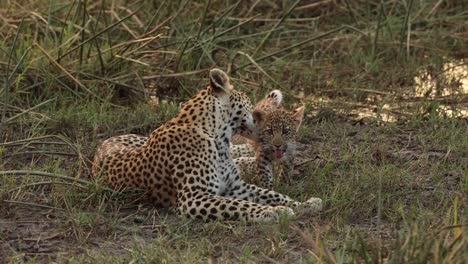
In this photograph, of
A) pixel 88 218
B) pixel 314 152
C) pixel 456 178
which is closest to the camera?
pixel 88 218

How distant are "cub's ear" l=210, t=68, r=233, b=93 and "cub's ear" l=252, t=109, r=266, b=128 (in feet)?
1.06

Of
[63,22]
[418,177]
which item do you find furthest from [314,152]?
[63,22]

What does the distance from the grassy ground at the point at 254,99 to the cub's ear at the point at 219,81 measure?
728mm

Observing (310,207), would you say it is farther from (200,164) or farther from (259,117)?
(259,117)

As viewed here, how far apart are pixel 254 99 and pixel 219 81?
6.26 ft

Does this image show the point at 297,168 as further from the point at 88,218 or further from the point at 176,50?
the point at 176,50

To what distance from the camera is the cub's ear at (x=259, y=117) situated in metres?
6.57

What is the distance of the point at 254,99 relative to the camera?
8.17 meters

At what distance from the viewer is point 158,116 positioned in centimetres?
789

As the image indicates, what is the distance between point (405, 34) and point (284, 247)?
4456 millimetres

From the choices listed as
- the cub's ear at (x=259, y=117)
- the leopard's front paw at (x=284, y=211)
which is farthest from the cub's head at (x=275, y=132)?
the leopard's front paw at (x=284, y=211)

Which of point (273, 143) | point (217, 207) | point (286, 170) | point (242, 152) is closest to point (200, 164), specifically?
point (217, 207)

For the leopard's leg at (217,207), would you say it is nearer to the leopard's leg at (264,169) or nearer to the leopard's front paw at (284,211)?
the leopard's front paw at (284,211)

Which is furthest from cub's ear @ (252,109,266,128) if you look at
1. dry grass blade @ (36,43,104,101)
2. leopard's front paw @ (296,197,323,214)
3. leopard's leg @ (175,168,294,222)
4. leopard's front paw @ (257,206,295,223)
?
dry grass blade @ (36,43,104,101)
